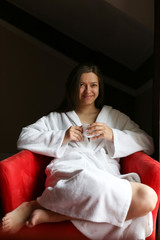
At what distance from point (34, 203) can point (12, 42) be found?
225 centimetres

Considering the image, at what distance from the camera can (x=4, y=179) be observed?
47.4 inches

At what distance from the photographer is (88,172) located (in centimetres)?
115

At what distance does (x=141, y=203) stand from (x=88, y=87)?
0.86 metres

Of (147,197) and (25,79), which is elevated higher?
(25,79)

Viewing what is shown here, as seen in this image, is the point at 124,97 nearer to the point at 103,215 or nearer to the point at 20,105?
the point at 20,105

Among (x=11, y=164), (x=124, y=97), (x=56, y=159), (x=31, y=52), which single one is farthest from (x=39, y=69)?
(x=11, y=164)

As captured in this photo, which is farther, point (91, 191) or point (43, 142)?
point (43, 142)

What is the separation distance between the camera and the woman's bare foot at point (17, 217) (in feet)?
3.61

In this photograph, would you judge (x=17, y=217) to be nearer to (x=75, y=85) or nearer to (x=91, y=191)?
(x=91, y=191)

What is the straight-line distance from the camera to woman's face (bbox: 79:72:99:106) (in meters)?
1.71

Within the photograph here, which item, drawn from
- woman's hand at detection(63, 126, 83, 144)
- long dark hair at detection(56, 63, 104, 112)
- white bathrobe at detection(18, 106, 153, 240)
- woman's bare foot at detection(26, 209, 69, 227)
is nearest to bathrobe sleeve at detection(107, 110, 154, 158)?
white bathrobe at detection(18, 106, 153, 240)

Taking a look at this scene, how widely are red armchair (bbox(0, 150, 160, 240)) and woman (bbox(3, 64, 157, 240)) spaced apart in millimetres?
36

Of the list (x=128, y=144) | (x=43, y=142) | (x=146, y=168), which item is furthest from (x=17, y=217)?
(x=128, y=144)

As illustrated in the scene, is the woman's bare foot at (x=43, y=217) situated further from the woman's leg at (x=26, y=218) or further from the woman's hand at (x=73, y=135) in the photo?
the woman's hand at (x=73, y=135)
